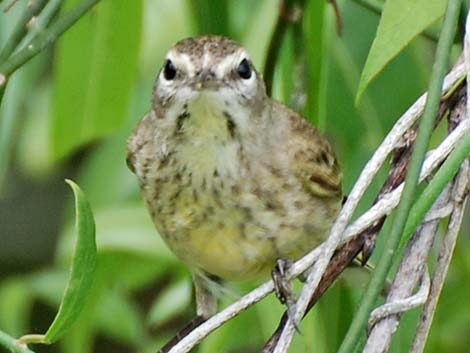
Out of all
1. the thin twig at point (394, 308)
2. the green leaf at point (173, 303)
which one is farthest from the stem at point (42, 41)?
the green leaf at point (173, 303)

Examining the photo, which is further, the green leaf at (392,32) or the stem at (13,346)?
the green leaf at (392,32)

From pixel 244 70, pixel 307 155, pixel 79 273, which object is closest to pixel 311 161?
pixel 307 155

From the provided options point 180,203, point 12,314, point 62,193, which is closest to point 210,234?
point 180,203

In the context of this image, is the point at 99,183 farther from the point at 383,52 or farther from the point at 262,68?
the point at 383,52

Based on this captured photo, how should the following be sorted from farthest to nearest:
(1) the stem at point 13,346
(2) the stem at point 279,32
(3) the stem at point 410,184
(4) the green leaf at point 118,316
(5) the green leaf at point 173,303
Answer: (4) the green leaf at point 118,316
(5) the green leaf at point 173,303
(2) the stem at point 279,32
(1) the stem at point 13,346
(3) the stem at point 410,184

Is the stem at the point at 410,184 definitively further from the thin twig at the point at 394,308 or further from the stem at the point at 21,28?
the stem at the point at 21,28

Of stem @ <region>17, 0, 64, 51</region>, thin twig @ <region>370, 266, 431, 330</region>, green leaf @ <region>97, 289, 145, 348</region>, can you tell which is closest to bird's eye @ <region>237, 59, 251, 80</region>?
stem @ <region>17, 0, 64, 51</region>
